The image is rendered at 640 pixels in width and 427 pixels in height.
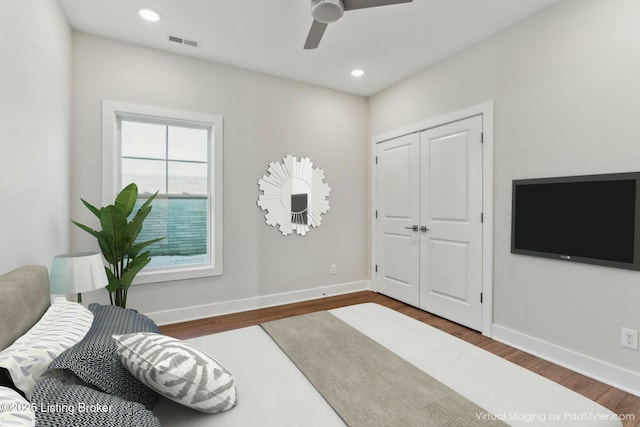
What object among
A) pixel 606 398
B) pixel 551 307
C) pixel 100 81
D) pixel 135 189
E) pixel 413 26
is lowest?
pixel 606 398

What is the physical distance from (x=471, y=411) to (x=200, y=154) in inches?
129

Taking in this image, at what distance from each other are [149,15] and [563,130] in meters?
3.42

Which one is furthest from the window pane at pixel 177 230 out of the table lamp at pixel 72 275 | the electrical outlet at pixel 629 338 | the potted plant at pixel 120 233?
the electrical outlet at pixel 629 338

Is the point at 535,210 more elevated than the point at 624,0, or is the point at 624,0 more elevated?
the point at 624,0

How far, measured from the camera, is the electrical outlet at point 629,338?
77.8 inches

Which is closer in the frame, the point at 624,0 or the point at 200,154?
the point at 624,0

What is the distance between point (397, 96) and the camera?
3.83m

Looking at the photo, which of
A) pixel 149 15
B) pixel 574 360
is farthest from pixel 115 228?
pixel 574 360

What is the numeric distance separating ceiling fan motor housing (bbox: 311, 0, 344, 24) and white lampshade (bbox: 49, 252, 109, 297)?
2.17 m

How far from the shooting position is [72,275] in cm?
192

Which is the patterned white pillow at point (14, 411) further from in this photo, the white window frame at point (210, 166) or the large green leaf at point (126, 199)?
the white window frame at point (210, 166)

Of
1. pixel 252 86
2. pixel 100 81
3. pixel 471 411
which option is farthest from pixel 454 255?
pixel 100 81

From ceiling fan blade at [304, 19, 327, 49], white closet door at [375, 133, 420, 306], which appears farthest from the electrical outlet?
ceiling fan blade at [304, 19, 327, 49]

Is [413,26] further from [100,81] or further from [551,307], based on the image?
[100,81]
